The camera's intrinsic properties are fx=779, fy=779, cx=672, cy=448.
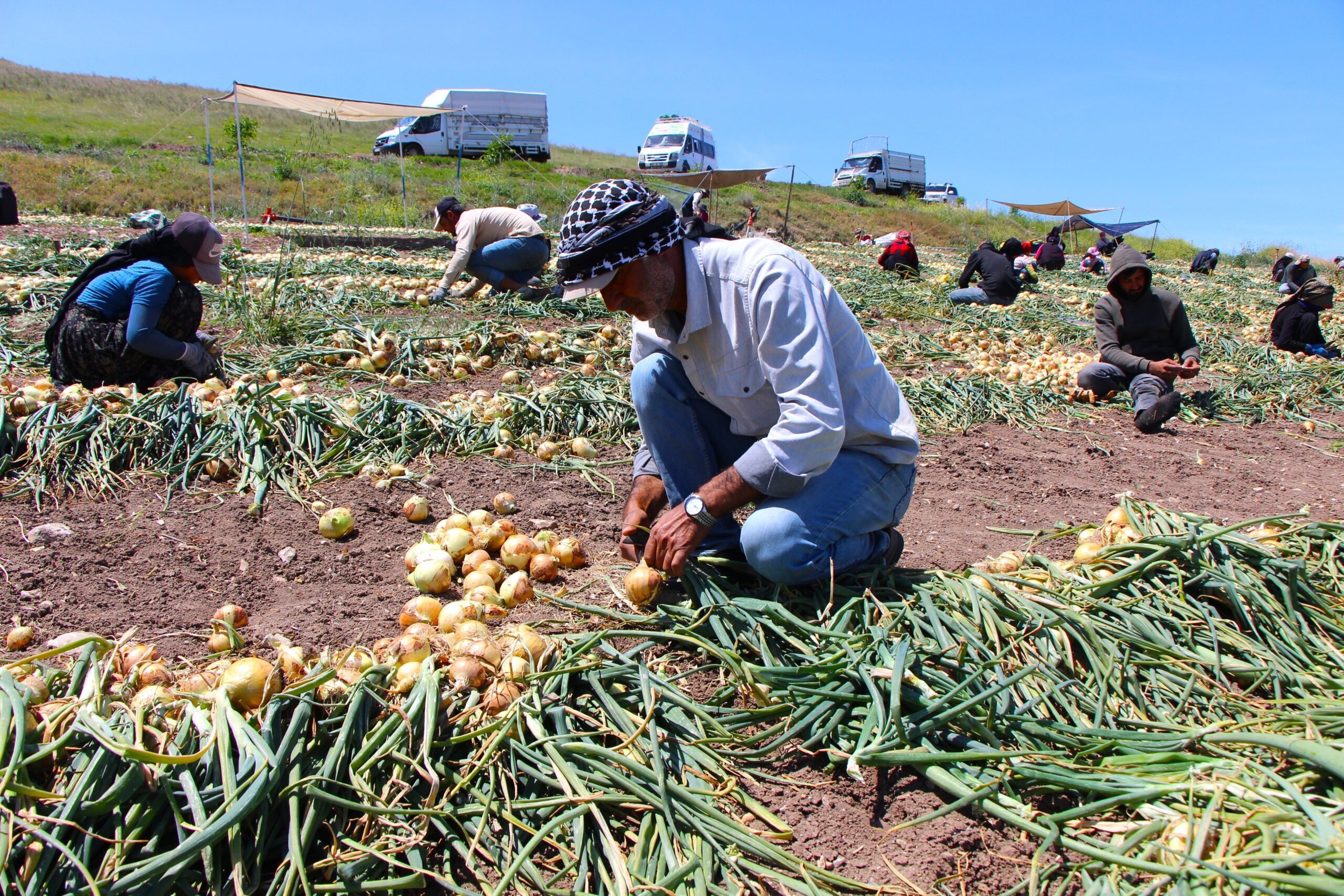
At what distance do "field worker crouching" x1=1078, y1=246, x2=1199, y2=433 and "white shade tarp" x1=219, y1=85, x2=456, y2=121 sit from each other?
7.89 m

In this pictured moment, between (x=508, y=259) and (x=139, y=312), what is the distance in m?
3.21

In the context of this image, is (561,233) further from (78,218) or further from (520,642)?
(78,218)

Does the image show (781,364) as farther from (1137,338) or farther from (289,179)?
(289,179)

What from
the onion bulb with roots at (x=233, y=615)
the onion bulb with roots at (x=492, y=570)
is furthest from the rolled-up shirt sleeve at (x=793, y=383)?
the onion bulb with roots at (x=233, y=615)

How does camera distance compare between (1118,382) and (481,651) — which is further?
(1118,382)

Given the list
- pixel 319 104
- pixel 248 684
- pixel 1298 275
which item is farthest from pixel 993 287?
pixel 319 104

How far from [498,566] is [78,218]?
44.8 feet

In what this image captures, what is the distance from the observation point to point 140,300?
3338mm

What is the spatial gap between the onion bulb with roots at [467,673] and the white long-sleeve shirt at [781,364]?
69cm

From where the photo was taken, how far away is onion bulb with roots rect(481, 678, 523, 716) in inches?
58.7

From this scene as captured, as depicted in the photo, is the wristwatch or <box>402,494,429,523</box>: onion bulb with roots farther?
<box>402,494,429,523</box>: onion bulb with roots

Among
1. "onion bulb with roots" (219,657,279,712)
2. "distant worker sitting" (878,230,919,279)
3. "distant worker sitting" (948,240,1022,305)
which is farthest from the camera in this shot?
"distant worker sitting" (878,230,919,279)

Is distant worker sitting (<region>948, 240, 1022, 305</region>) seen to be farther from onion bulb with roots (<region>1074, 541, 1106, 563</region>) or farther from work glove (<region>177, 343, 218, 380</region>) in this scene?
work glove (<region>177, 343, 218, 380</region>)

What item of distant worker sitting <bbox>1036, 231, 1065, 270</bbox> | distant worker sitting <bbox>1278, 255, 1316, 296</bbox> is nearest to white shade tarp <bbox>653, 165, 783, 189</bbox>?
distant worker sitting <bbox>1036, 231, 1065, 270</bbox>
